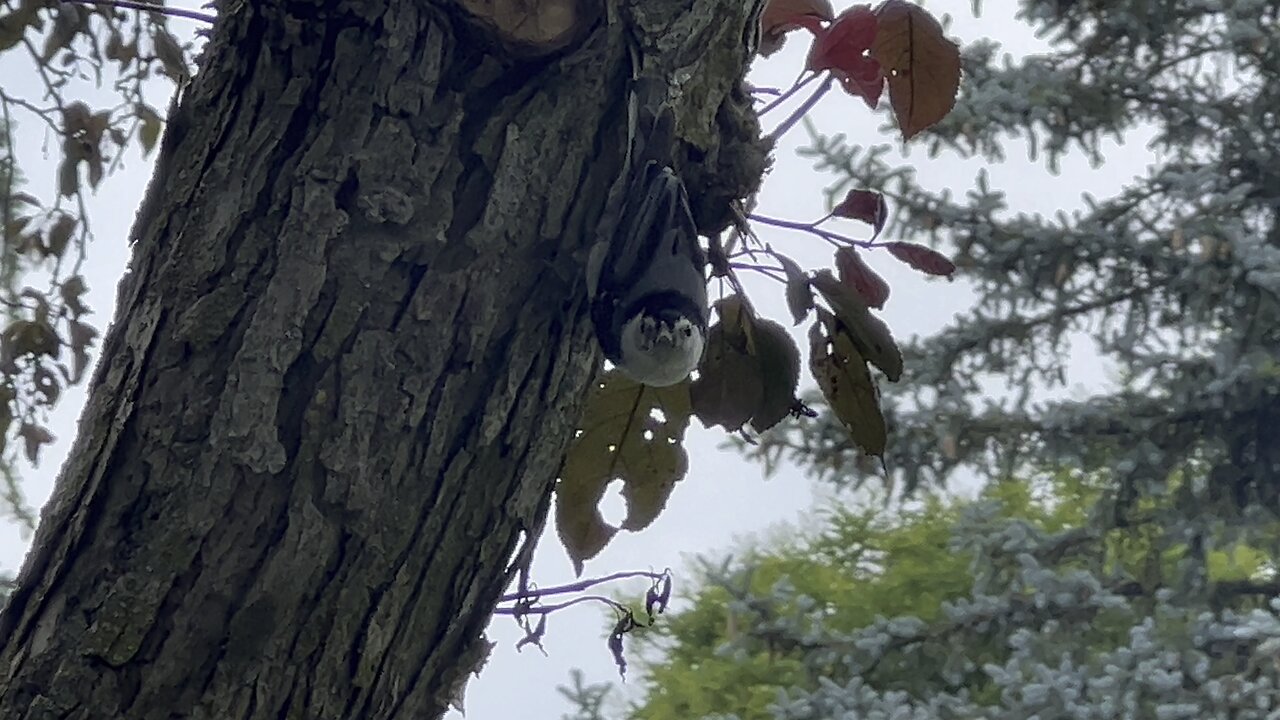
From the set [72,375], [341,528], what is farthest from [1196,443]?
[341,528]

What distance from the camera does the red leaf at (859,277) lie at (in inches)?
26.5

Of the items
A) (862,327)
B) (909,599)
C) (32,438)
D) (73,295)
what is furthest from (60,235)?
(909,599)

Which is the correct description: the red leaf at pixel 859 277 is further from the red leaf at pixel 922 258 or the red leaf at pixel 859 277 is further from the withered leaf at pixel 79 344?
the withered leaf at pixel 79 344

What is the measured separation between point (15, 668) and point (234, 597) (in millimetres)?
82

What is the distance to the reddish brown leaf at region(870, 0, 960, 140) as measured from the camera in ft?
2.03

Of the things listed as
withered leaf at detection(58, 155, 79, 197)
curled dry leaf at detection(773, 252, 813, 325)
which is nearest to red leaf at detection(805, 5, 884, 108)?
curled dry leaf at detection(773, 252, 813, 325)

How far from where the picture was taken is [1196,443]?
3.20 meters

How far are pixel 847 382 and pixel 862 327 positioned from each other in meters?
0.04

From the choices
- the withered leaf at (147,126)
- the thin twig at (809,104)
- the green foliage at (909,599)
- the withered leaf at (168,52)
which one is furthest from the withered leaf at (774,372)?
the green foliage at (909,599)

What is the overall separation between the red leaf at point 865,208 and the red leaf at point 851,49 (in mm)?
62

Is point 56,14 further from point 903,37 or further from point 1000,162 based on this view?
point 1000,162

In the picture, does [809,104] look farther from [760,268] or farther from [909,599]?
[909,599]

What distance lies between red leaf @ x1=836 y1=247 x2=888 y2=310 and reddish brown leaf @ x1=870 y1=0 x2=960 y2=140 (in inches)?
3.0

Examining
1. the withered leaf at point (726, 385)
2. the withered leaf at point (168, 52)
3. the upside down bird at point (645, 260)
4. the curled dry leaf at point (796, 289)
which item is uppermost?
the withered leaf at point (168, 52)
